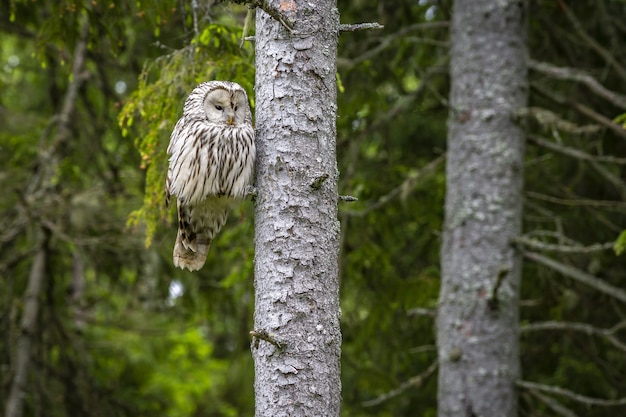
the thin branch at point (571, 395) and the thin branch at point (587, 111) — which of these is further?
the thin branch at point (587, 111)

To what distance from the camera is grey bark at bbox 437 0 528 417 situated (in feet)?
21.6

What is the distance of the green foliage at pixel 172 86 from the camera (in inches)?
201

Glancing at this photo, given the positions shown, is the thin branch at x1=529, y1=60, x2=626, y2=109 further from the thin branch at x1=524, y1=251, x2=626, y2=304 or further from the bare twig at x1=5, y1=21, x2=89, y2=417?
the bare twig at x1=5, y1=21, x2=89, y2=417

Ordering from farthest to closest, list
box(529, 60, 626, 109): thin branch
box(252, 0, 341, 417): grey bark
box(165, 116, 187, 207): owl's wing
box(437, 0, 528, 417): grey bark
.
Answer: box(437, 0, 528, 417): grey bark < box(529, 60, 626, 109): thin branch < box(165, 116, 187, 207): owl's wing < box(252, 0, 341, 417): grey bark

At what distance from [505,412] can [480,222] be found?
138cm

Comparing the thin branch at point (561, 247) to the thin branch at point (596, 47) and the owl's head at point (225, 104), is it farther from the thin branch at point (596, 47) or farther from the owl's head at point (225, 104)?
the owl's head at point (225, 104)

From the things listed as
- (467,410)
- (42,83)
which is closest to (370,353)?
(467,410)

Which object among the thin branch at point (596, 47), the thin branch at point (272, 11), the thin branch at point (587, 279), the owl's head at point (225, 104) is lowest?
the thin branch at point (587, 279)

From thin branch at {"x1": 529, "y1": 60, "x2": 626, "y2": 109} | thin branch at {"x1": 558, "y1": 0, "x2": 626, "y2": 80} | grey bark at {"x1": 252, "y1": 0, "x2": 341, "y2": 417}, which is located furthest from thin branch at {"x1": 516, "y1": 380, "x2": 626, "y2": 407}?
grey bark at {"x1": 252, "y1": 0, "x2": 341, "y2": 417}

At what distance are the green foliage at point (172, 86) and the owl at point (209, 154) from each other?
0.55m

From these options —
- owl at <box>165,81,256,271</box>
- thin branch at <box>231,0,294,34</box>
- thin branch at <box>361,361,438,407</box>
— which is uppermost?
thin branch at <box>231,0,294,34</box>

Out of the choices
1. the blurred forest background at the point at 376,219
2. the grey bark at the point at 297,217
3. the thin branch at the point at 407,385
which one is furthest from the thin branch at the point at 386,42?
the grey bark at the point at 297,217

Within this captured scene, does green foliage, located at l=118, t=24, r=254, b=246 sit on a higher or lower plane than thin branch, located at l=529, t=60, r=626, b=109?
lower

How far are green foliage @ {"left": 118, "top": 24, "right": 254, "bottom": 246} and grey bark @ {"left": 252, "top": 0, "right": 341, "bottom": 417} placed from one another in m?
1.10
